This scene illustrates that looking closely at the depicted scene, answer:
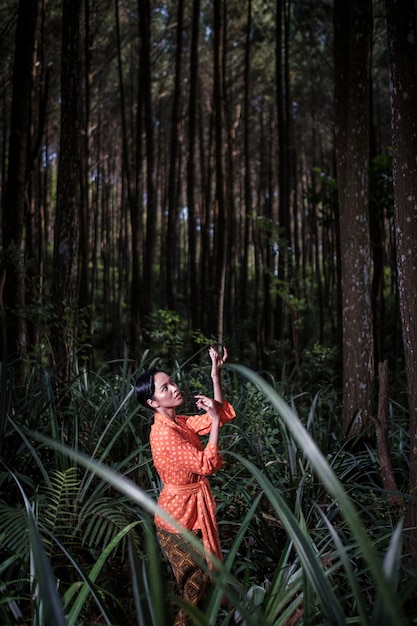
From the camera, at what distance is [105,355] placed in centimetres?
1644

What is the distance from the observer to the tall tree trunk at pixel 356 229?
398 centimetres

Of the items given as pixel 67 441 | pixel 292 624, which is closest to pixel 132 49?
pixel 67 441

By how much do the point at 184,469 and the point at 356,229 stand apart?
2.56 meters

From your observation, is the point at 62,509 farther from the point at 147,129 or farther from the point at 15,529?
the point at 147,129

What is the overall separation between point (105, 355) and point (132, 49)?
8776 mm

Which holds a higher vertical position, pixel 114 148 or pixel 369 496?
pixel 114 148

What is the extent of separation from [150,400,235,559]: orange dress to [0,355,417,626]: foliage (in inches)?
4.8

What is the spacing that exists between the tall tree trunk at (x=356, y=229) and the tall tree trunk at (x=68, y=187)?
260cm

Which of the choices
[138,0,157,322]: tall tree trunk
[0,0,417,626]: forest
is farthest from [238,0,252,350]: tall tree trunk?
[138,0,157,322]: tall tree trunk

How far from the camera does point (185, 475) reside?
7.07ft

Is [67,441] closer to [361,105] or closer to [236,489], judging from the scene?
[236,489]

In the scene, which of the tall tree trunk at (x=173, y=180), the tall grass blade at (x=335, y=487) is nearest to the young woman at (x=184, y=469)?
the tall grass blade at (x=335, y=487)

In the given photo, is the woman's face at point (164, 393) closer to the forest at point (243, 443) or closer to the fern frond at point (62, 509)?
the forest at point (243, 443)

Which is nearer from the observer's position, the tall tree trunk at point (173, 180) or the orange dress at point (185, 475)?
the orange dress at point (185, 475)
